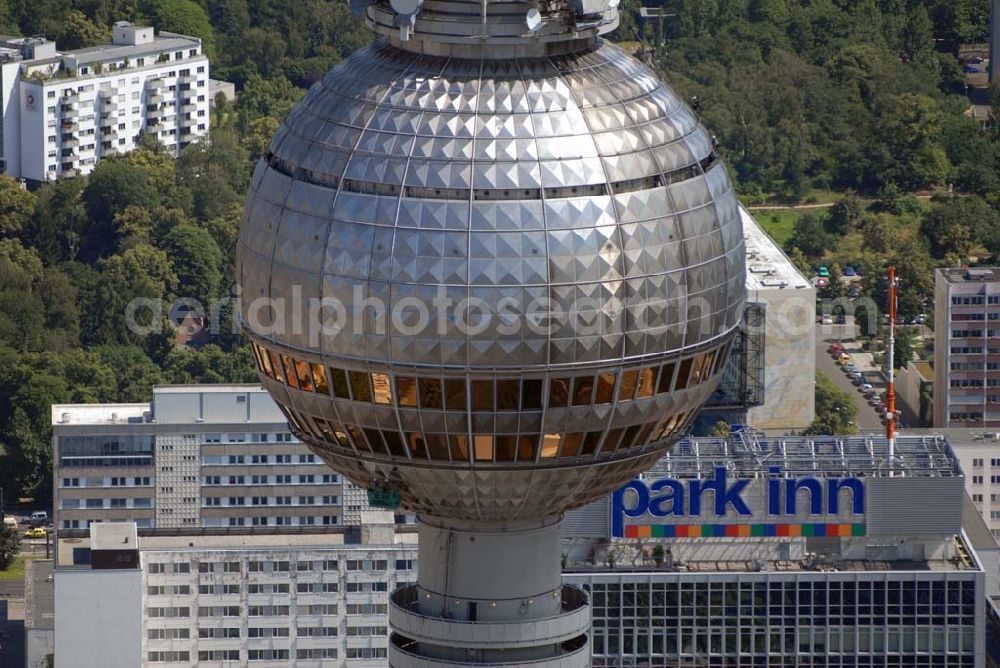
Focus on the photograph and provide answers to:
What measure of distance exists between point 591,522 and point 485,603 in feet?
232

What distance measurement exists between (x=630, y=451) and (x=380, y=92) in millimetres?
8839

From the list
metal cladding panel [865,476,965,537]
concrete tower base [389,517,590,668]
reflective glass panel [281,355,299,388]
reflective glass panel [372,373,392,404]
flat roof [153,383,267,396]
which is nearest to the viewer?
reflective glass panel [372,373,392,404]

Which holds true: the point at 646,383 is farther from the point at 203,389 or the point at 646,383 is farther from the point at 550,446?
the point at 203,389

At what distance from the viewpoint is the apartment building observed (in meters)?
185

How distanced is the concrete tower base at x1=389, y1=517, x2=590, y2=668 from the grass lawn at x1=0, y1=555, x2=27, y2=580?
112280 mm

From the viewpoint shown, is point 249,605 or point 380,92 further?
point 249,605

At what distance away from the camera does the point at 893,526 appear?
149500mm

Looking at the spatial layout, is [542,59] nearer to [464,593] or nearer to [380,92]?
[380,92]

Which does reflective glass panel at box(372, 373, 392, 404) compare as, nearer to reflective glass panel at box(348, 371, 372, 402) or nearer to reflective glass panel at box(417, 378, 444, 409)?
reflective glass panel at box(348, 371, 372, 402)

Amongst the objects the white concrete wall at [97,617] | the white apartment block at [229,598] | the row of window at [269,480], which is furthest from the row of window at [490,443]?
the row of window at [269,480]

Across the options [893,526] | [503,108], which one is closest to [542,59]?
[503,108]

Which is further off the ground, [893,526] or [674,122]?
[674,122]

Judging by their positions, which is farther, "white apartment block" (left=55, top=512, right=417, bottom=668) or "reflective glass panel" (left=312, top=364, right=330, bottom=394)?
"white apartment block" (left=55, top=512, right=417, bottom=668)

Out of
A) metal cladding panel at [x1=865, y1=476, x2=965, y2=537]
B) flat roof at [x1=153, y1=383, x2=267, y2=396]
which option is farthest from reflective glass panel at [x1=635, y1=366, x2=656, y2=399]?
flat roof at [x1=153, y1=383, x2=267, y2=396]
